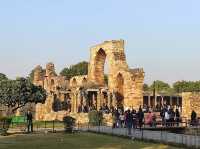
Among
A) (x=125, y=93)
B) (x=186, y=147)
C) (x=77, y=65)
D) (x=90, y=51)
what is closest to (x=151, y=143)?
(x=186, y=147)

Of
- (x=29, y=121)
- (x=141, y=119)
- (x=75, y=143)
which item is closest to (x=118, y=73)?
(x=29, y=121)

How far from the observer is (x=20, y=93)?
→ 42312mm

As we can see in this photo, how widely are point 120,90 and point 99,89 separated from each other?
2010 mm

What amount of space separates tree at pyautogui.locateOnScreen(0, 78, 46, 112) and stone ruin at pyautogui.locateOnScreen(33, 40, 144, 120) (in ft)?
12.5

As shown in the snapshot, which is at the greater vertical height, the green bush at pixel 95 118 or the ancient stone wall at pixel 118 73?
the ancient stone wall at pixel 118 73

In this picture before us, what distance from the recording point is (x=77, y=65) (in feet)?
328

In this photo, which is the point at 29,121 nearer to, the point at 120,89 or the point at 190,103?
the point at 190,103

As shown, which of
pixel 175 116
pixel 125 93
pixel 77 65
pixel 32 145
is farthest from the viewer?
pixel 77 65

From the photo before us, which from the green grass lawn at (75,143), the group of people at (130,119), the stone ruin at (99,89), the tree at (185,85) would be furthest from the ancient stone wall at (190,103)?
the tree at (185,85)

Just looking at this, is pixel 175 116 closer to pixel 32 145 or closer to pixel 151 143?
pixel 151 143

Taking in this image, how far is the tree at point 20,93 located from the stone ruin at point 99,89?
3.82 metres

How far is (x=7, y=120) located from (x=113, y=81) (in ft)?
64.0

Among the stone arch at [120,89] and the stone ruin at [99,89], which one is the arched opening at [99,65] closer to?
the stone ruin at [99,89]

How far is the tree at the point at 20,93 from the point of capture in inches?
1635
